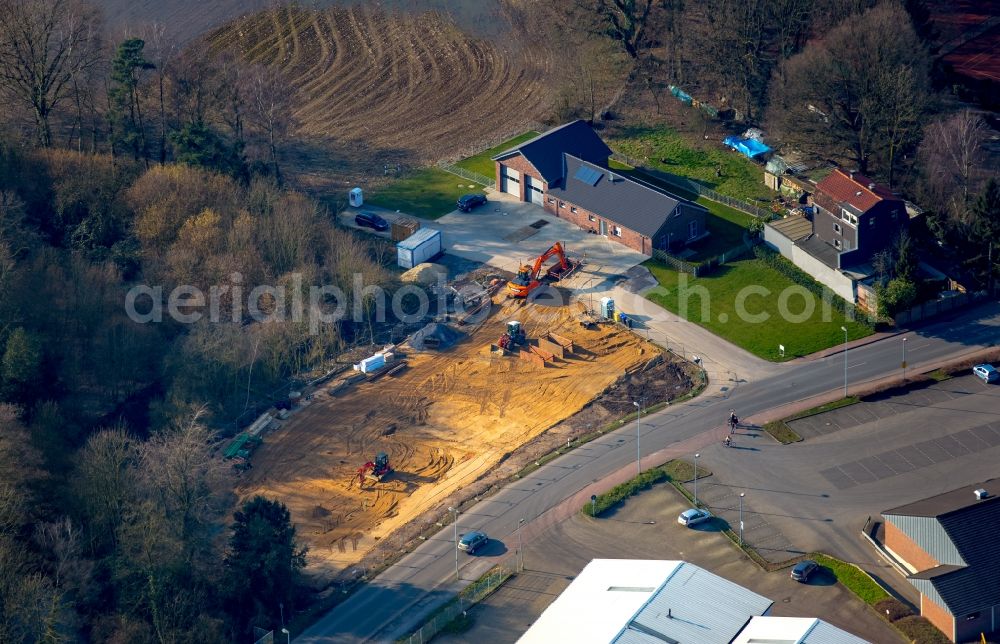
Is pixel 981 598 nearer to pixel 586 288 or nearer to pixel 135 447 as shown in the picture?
pixel 586 288

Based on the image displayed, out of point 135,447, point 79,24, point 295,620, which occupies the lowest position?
point 295,620

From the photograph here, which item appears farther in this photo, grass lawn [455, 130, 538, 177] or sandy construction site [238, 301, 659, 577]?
grass lawn [455, 130, 538, 177]

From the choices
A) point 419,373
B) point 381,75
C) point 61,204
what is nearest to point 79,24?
point 61,204

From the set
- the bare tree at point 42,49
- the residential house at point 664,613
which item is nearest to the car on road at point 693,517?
the residential house at point 664,613

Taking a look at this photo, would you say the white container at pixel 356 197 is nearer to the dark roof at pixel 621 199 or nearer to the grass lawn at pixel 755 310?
the dark roof at pixel 621 199

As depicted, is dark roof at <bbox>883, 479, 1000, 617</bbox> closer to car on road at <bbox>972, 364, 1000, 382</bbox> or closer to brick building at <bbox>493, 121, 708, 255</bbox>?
car on road at <bbox>972, 364, 1000, 382</bbox>

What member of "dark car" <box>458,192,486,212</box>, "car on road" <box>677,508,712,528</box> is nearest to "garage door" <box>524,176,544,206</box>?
"dark car" <box>458,192,486,212</box>
